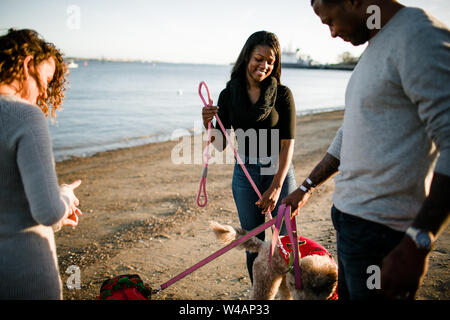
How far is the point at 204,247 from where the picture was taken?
14.3ft

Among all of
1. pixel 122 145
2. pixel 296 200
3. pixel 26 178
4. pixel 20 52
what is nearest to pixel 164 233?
pixel 296 200

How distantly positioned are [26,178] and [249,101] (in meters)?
2.05

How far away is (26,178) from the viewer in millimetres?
1274

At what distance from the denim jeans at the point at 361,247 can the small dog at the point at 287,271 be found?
0.39 meters

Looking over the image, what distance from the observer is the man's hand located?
3.76ft

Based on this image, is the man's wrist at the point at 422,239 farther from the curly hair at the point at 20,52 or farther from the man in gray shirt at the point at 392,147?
the curly hair at the point at 20,52

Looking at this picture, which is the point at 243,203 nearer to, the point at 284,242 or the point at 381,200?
the point at 284,242

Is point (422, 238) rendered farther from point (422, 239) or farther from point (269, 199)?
point (269, 199)

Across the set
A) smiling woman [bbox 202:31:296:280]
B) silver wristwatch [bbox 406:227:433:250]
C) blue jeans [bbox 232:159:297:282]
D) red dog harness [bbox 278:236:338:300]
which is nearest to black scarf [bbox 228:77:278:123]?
smiling woman [bbox 202:31:296:280]

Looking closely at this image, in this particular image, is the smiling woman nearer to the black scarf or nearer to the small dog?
the black scarf

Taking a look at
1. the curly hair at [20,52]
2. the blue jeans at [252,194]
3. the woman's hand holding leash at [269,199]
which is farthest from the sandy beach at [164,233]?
the curly hair at [20,52]

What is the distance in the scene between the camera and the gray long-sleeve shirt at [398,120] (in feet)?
3.64
